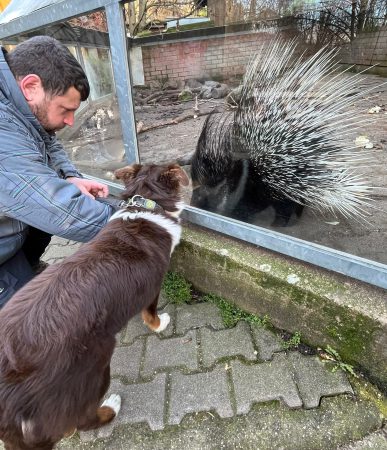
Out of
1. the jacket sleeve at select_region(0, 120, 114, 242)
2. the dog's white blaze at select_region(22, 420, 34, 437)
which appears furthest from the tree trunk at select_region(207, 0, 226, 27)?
the dog's white blaze at select_region(22, 420, 34, 437)

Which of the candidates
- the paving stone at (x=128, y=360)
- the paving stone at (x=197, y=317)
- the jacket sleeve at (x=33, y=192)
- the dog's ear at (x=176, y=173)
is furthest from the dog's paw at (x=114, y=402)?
the dog's ear at (x=176, y=173)

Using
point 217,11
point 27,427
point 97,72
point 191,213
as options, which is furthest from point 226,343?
point 97,72

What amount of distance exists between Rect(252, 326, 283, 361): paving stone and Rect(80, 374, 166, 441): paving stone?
582 mm

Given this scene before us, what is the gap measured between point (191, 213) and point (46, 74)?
3.97ft

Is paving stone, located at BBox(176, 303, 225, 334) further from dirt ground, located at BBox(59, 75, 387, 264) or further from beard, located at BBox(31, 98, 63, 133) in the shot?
beard, located at BBox(31, 98, 63, 133)

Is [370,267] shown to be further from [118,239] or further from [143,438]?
[143,438]

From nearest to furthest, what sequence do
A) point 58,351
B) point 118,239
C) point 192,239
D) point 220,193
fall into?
point 58,351 < point 118,239 < point 192,239 < point 220,193

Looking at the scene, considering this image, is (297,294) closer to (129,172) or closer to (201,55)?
(129,172)

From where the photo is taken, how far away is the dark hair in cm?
157

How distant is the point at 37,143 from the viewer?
1776 millimetres

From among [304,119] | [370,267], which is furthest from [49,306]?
[304,119]

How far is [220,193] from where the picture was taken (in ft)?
8.02

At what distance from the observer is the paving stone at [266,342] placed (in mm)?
1892

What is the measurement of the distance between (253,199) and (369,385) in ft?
4.24
